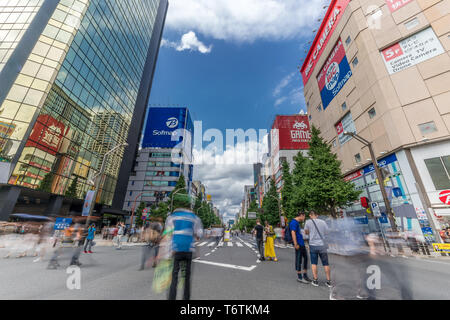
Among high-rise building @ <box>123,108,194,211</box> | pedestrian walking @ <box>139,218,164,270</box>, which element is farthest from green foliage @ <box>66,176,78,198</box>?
high-rise building @ <box>123,108,194,211</box>

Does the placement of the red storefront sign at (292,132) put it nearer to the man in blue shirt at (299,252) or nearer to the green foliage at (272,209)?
the green foliage at (272,209)

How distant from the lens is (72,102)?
2541 cm

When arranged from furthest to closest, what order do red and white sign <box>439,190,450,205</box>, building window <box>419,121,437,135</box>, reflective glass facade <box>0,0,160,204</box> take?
reflective glass facade <box>0,0,160,204</box>
building window <box>419,121,437,135</box>
red and white sign <box>439,190,450,205</box>

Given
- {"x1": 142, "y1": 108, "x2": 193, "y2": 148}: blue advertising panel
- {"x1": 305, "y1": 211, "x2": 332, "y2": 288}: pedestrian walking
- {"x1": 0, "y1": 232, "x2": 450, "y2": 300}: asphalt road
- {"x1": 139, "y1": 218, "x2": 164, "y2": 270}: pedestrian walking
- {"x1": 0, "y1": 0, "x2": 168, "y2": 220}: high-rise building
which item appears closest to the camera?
{"x1": 0, "y1": 232, "x2": 450, "y2": 300}: asphalt road

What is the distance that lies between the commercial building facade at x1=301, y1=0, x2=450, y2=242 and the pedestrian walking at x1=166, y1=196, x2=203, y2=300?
49.1 feet

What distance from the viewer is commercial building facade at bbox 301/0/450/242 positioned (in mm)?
14320

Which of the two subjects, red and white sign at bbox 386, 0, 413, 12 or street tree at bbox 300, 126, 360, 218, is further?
red and white sign at bbox 386, 0, 413, 12

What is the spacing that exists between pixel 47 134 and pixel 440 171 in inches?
1553

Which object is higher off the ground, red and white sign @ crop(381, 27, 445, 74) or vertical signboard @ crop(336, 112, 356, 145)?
red and white sign @ crop(381, 27, 445, 74)

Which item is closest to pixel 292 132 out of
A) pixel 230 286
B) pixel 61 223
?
pixel 61 223

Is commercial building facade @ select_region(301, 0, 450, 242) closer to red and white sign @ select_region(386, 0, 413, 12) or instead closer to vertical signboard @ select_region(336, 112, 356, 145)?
red and white sign @ select_region(386, 0, 413, 12)

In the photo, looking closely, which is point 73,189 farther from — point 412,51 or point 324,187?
point 412,51

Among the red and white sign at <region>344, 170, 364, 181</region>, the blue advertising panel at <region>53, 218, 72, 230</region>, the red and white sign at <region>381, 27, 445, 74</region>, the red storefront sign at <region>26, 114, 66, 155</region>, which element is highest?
the red and white sign at <region>381, 27, 445, 74</region>
